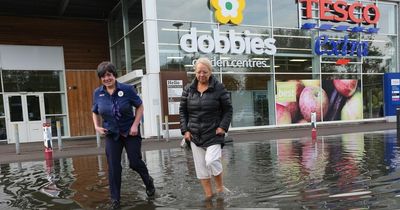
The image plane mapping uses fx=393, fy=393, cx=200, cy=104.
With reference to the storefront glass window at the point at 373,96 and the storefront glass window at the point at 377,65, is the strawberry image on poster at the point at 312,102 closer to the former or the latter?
the storefront glass window at the point at 373,96

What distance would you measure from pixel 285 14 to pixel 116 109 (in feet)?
56.8

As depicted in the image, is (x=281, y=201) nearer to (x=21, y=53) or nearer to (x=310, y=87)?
(x=310, y=87)

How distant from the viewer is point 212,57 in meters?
18.3

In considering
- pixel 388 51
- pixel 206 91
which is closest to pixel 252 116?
pixel 388 51

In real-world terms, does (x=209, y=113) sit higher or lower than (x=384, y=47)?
lower

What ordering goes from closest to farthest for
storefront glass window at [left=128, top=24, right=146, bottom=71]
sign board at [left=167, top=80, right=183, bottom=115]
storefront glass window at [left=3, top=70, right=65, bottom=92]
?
sign board at [left=167, top=80, right=183, bottom=115] → storefront glass window at [left=128, top=24, right=146, bottom=71] → storefront glass window at [left=3, top=70, right=65, bottom=92]

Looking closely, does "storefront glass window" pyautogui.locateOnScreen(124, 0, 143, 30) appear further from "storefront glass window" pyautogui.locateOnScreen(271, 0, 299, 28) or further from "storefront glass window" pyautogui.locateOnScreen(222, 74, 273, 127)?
"storefront glass window" pyautogui.locateOnScreen(271, 0, 299, 28)

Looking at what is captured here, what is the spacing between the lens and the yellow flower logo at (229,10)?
18.3 metres

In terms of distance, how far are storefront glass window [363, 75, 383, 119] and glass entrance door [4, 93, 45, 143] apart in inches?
704

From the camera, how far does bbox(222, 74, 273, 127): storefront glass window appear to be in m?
19.1

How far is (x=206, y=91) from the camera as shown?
4711 mm

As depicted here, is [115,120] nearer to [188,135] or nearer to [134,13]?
[188,135]

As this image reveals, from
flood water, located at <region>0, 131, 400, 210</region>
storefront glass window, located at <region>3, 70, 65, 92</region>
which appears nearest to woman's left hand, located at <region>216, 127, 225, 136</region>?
flood water, located at <region>0, 131, 400, 210</region>

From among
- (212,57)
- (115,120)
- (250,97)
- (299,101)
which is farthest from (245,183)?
(299,101)
